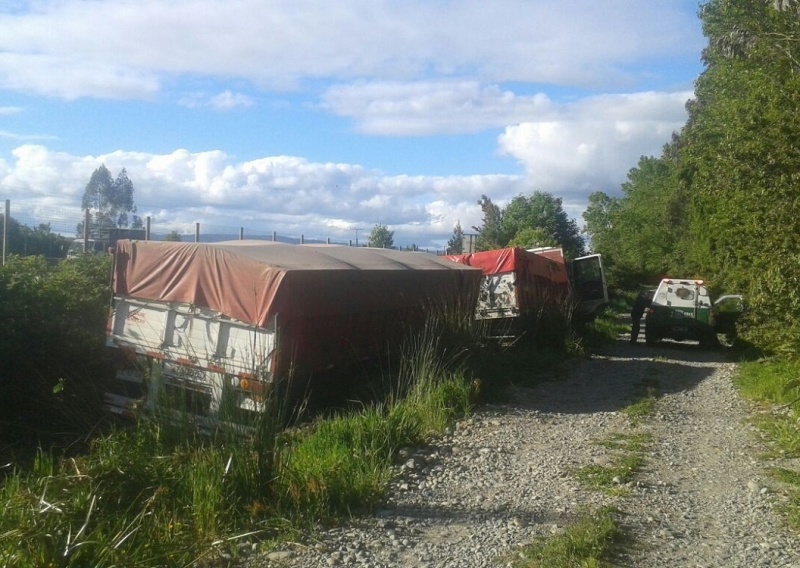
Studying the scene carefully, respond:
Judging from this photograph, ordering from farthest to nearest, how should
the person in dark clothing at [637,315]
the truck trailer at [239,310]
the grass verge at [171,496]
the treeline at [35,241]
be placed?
1. the person in dark clothing at [637,315]
2. the treeline at [35,241]
3. the truck trailer at [239,310]
4. the grass verge at [171,496]

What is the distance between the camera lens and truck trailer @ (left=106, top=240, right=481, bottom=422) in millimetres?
10742

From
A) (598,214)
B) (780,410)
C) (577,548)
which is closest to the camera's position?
(577,548)

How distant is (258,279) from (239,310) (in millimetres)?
452

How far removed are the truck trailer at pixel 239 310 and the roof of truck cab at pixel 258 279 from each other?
0.01 metres

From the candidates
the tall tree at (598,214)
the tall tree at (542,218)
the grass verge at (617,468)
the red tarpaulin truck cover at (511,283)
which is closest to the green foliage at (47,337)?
the grass verge at (617,468)

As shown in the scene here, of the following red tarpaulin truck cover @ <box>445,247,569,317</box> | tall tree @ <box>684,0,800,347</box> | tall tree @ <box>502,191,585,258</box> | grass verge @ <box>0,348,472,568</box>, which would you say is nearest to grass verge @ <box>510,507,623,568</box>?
grass verge @ <box>0,348,472,568</box>

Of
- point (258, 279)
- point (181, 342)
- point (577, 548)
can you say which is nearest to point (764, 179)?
point (258, 279)

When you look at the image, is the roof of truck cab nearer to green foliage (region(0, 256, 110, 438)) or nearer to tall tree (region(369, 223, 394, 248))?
green foliage (region(0, 256, 110, 438))

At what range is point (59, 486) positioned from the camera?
18.9 ft

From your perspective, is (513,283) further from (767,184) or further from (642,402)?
(642,402)

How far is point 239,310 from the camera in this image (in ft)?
35.8

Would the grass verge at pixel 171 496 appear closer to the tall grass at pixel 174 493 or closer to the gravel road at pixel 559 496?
the tall grass at pixel 174 493

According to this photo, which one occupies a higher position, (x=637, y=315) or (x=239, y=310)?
(x=239, y=310)

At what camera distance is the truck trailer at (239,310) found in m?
10.7
